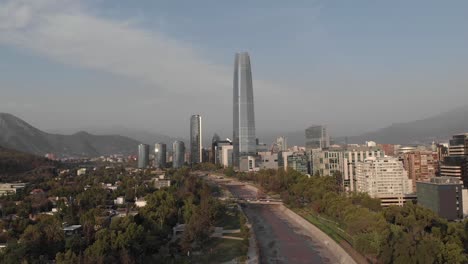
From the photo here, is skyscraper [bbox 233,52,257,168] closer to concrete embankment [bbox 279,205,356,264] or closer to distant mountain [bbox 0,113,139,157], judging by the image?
concrete embankment [bbox 279,205,356,264]

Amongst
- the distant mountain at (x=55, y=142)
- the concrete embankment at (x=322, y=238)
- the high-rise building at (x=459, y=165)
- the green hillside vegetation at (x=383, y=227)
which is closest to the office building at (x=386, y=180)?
the green hillside vegetation at (x=383, y=227)

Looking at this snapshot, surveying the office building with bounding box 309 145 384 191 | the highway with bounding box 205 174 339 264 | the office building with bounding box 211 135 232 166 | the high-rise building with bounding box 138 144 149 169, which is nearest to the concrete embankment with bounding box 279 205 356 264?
the highway with bounding box 205 174 339 264

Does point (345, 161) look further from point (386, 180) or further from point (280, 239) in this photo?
point (280, 239)

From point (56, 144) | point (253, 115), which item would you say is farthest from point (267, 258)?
point (56, 144)

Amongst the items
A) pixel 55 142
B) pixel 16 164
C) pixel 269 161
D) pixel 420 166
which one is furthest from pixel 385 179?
pixel 55 142

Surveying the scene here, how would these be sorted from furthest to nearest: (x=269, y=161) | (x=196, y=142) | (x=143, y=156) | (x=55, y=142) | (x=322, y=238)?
1. (x=55, y=142)
2. (x=196, y=142)
3. (x=143, y=156)
4. (x=269, y=161)
5. (x=322, y=238)

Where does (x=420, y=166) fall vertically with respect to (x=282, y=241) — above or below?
above
